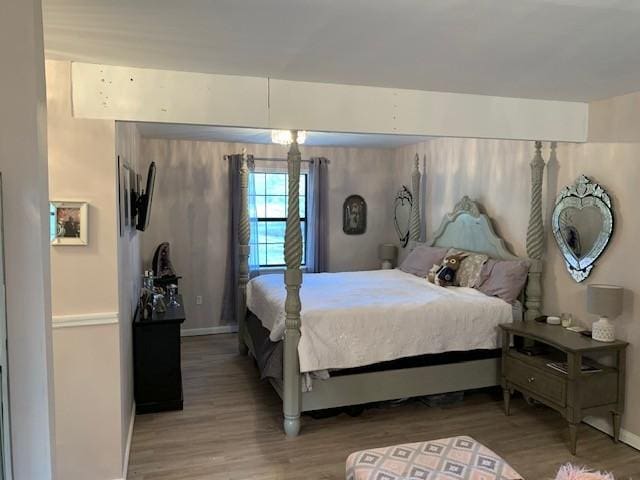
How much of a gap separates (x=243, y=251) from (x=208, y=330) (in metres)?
1.26

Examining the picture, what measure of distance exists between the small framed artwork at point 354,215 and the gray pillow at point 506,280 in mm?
2634

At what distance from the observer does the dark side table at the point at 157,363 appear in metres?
3.66

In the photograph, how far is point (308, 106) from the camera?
110 inches

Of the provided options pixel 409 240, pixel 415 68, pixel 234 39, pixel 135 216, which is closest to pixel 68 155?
pixel 234 39

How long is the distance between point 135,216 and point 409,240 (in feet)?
10.5

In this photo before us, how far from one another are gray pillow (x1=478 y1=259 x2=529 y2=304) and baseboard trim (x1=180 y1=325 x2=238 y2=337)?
3.20m

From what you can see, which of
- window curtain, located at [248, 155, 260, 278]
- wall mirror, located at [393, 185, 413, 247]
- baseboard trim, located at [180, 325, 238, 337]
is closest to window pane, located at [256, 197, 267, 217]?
window curtain, located at [248, 155, 260, 278]

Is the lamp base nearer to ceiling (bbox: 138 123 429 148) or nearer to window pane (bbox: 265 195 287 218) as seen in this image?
ceiling (bbox: 138 123 429 148)

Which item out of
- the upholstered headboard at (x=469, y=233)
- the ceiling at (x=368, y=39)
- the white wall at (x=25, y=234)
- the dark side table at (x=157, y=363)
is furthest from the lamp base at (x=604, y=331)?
the white wall at (x=25, y=234)

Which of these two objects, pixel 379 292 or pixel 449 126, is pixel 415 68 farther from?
pixel 379 292

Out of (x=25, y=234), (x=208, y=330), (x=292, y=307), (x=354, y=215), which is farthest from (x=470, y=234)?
(x=25, y=234)

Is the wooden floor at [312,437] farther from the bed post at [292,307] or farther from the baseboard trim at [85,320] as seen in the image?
the baseboard trim at [85,320]

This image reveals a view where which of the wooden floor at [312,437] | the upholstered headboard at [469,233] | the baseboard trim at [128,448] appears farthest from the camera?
the upholstered headboard at [469,233]

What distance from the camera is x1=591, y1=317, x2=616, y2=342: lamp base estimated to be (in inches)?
126
